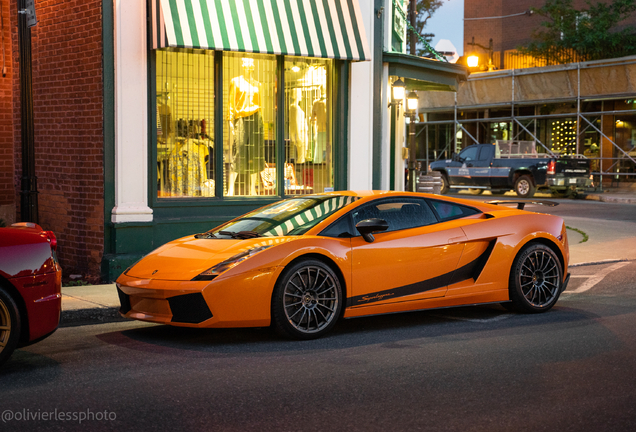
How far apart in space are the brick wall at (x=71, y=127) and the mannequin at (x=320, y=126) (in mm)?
3842

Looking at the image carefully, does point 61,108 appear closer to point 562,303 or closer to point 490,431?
point 562,303

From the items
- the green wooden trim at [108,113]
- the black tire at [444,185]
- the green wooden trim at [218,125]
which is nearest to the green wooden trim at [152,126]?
the green wooden trim at [108,113]

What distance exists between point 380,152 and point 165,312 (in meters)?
7.96

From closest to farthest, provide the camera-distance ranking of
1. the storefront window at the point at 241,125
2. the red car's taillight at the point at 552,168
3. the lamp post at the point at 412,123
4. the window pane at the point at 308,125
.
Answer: the storefront window at the point at 241,125, the window pane at the point at 308,125, the lamp post at the point at 412,123, the red car's taillight at the point at 552,168

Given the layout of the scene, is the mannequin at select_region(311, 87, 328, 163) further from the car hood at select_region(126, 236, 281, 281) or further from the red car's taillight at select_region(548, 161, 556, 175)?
the red car's taillight at select_region(548, 161, 556, 175)

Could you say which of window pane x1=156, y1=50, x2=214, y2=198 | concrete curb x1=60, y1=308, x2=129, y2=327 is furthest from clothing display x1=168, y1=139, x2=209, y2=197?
concrete curb x1=60, y1=308, x2=129, y2=327

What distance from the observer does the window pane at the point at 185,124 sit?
11.3 meters

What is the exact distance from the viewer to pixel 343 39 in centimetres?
1204

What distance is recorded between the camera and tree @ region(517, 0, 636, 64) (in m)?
33.4

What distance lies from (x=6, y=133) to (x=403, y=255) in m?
8.54

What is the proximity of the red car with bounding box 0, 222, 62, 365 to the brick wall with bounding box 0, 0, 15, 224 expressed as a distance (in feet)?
25.2

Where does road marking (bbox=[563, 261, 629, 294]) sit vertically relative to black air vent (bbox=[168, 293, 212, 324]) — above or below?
below

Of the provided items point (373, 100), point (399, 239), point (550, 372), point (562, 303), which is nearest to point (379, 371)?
point (550, 372)

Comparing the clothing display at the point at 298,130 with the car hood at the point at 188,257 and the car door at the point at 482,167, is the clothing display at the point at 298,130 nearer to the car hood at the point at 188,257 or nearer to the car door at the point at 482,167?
the car hood at the point at 188,257
